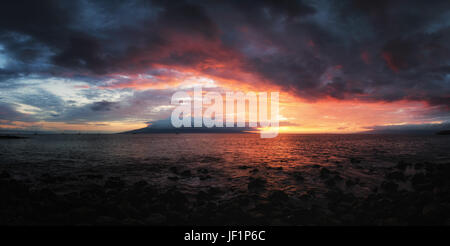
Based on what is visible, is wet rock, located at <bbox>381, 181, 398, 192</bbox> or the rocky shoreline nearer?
the rocky shoreline

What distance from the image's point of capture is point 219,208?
9852 millimetres

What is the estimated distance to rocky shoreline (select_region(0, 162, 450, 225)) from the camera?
801 cm

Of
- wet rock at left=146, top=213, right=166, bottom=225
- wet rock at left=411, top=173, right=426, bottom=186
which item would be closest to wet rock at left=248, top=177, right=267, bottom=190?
wet rock at left=146, top=213, right=166, bottom=225

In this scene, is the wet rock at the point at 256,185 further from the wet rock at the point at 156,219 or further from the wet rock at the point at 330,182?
the wet rock at the point at 156,219

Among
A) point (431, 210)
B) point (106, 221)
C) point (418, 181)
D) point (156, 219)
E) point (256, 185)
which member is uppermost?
point (431, 210)

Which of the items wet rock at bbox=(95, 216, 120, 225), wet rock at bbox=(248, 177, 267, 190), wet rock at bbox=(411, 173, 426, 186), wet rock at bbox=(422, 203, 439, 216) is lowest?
wet rock at bbox=(248, 177, 267, 190)

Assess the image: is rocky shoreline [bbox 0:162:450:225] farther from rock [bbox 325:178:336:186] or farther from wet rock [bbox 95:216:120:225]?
rock [bbox 325:178:336:186]

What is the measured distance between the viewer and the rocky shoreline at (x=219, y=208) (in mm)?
8008

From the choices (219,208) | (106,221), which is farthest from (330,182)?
(106,221)

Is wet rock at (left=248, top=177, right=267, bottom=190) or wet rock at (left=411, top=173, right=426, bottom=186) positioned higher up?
wet rock at (left=411, top=173, right=426, bottom=186)

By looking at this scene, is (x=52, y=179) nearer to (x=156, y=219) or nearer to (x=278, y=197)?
(x=156, y=219)

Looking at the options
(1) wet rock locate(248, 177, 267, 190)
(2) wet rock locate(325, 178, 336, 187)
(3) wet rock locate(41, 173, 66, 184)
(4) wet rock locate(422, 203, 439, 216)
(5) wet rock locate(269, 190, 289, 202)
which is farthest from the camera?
(3) wet rock locate(41, 173, 66, 184)
